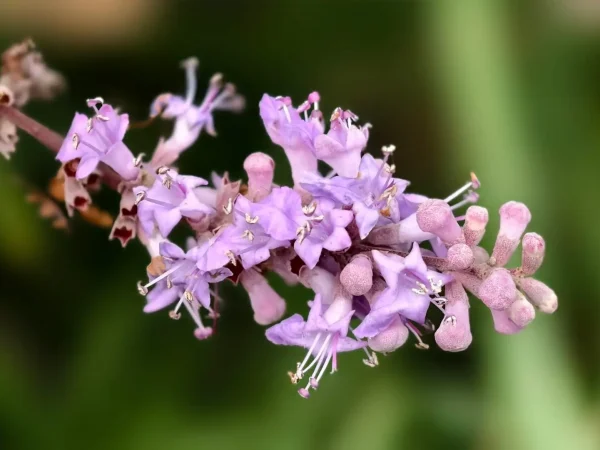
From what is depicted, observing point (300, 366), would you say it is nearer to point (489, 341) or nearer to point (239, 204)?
point (239, 204)

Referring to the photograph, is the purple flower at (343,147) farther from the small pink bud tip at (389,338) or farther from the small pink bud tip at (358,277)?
the small pink bud tip at (389,338)

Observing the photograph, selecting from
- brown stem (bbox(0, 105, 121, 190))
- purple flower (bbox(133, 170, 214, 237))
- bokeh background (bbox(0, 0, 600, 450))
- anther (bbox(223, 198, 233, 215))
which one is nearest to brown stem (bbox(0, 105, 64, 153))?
brown stem (bbox(0, 105, 121, 190))

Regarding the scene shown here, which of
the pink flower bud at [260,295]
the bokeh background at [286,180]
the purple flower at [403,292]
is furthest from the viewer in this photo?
the bokeh background at [286,180]

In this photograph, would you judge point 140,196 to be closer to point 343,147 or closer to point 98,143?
point 98,143

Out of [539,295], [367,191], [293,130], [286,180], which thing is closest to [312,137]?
[293,130]

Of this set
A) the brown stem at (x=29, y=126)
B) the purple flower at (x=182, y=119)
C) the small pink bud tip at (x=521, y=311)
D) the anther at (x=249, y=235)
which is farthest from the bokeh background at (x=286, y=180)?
the anther at (x=249, y=235)

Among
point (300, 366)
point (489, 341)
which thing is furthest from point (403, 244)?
point (489, 341)
